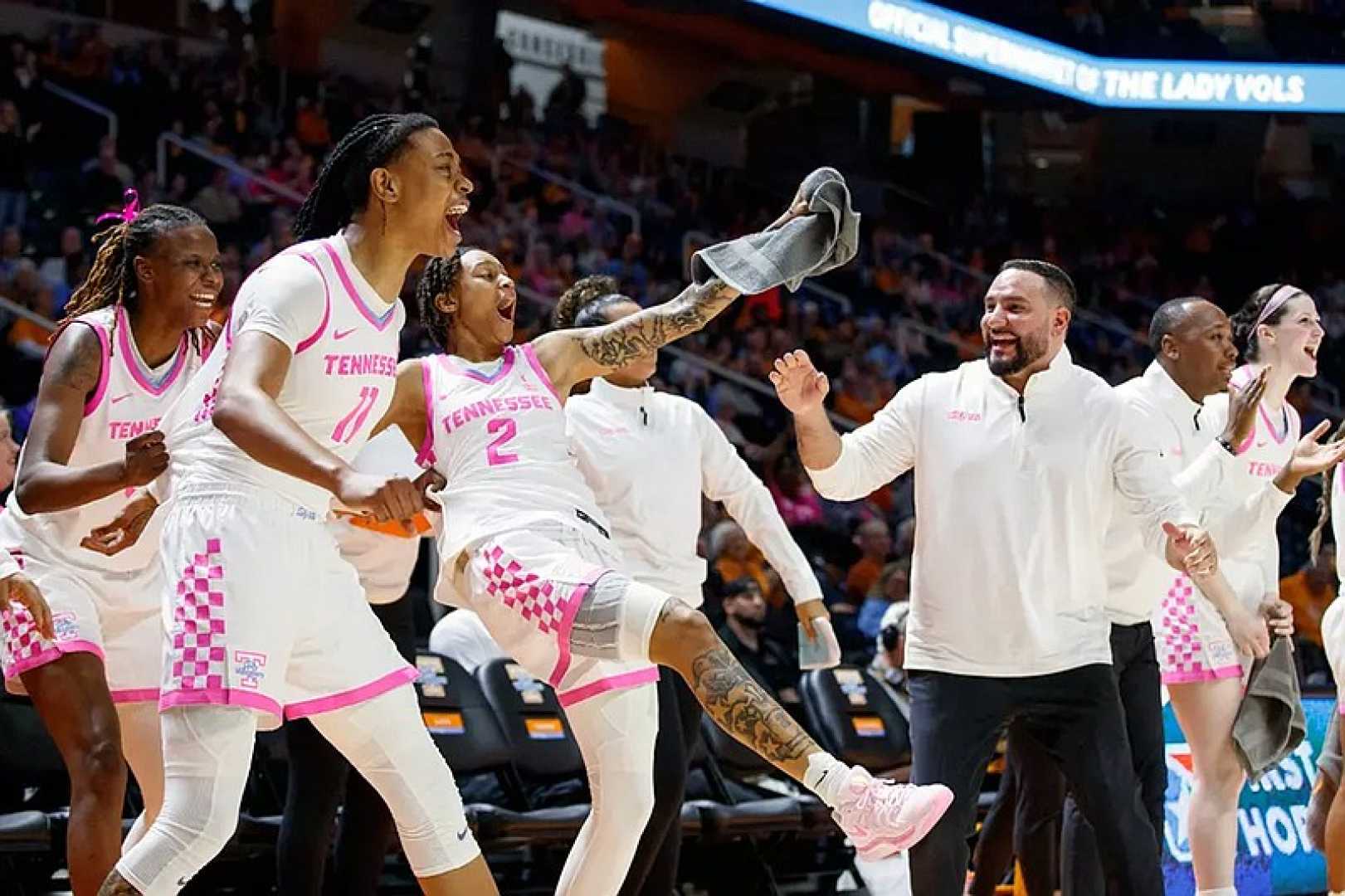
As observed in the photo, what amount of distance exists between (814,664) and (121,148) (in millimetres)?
9370

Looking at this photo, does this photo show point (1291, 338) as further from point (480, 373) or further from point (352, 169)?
point (352, 169)

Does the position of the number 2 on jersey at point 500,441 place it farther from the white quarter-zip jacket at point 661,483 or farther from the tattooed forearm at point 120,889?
the tattooed forearm at point 120,889

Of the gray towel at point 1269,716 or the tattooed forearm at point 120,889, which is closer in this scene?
the tattooed forearm at point 120,889

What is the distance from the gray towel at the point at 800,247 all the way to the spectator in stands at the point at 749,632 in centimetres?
402

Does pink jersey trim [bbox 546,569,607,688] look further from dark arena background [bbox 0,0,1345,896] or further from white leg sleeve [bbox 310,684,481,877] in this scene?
dark arena background [bbox 0,0,1345,896]

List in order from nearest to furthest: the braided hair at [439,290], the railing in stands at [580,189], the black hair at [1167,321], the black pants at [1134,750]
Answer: the braided hair at [439,290] < the black pants at [1134,750] < the black hair at [1167,321] < the railing in stands at [580,189]

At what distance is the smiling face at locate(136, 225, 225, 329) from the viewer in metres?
5.34

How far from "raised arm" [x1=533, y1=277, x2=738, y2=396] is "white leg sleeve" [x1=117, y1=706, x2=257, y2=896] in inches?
58.0

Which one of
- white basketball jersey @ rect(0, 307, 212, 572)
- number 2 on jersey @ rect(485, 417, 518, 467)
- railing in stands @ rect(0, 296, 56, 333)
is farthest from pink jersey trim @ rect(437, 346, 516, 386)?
railing in stands @ rect(0, 296, 56, 333)

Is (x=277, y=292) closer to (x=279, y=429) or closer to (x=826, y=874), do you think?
(x=279, y=429)

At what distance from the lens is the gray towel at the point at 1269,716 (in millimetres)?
6770

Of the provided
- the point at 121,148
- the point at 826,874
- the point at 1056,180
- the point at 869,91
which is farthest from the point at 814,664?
the point at 1056,180

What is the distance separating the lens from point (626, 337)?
207 inches

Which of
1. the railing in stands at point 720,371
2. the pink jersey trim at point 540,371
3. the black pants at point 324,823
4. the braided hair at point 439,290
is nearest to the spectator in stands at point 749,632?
the black pants at point 324,823
